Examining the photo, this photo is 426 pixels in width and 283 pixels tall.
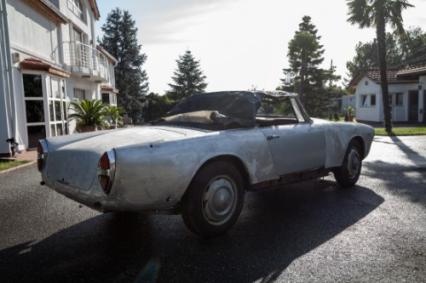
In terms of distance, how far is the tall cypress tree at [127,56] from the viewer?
46.2m

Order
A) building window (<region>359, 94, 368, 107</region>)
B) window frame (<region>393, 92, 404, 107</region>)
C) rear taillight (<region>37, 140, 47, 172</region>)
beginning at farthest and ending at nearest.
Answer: building window (<region>359, 94, 368, 107</region>) → window frame (<region>393, 92, 404, 107</region>) → rear taillight (<region>37, 140, 47, 172</region>)

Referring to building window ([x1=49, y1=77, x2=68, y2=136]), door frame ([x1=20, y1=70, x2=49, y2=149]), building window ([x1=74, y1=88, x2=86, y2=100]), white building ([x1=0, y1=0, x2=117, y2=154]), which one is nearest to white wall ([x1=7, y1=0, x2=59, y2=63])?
white building ([x1=0, y1=0, x2=117, y2=154])

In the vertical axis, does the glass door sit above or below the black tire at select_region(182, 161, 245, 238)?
above

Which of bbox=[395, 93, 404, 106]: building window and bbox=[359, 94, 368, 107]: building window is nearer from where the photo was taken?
bbox=[395, 93, 404, 106]: building window

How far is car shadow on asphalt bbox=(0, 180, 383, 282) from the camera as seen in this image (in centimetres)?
283

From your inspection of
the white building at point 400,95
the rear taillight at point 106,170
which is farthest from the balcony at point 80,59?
the white building at point 400,95

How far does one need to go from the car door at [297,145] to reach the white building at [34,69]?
29.6ft

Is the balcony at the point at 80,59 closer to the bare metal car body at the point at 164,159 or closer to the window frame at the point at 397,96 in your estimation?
the bare metal car body at the point at 164,159

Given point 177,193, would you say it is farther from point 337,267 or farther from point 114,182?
point 337,267

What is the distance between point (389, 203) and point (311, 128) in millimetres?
1484

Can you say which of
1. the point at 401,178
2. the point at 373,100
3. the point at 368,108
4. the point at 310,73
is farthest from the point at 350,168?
the point at 310,73

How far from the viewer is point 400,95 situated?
24.7m

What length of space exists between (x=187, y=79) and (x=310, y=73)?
2240 cm

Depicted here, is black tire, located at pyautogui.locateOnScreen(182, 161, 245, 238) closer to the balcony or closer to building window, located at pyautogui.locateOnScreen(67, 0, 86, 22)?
the balcony
